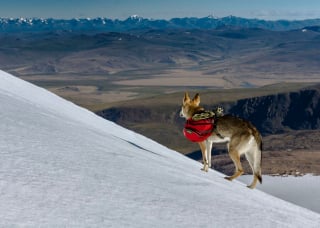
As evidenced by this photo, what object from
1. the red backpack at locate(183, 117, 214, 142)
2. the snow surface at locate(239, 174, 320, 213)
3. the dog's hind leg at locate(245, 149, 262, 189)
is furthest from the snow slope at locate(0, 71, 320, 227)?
the snow surface at locate(239, 174, 320, 213)

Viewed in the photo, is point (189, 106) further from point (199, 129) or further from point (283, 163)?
point (283, 163)

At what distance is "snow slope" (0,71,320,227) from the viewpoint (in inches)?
211

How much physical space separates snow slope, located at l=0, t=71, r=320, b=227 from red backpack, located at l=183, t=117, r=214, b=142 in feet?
3.72

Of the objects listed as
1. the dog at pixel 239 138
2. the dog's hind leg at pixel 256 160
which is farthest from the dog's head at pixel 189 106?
the dog's hind leg at pixel 256 160

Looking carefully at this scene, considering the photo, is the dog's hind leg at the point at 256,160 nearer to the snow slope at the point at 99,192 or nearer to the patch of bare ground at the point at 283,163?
the snow slope at the point at 99,192

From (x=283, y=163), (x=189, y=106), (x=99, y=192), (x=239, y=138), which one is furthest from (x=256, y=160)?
(x=283, y=163)

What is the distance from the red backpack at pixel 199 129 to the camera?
1029cm

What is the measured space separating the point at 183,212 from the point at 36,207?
6.55 ft

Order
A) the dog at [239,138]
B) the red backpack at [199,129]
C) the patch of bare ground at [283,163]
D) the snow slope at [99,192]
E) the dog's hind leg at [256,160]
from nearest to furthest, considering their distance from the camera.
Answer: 1. the snow slope at [99,192]
2. the dog at [239,138]
3. the dog's hind leg at [256,160]
4. the red backpack at [199,129]
5. the patch of bare ground at [283,163]

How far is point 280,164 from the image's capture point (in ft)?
197

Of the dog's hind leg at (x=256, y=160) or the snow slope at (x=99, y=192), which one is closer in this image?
the snow slope at (x=99, y=192)

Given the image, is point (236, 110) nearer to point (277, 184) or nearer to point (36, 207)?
point (277, 184)

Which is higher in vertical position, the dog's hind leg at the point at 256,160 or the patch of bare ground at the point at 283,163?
the dog's hind leg at the point at 256,160

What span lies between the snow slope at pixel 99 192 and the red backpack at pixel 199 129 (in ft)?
3.72
